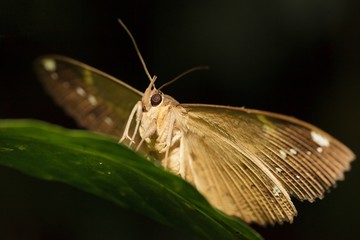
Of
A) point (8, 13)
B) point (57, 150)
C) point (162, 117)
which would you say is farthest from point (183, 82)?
point (57, 150)

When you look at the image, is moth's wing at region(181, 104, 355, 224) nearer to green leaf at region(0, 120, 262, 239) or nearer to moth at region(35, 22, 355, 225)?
moth at region(35, 22, 355, 225)

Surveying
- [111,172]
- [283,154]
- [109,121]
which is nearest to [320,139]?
[283,154]

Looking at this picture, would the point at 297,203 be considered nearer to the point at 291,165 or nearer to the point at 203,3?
the point at 203,3

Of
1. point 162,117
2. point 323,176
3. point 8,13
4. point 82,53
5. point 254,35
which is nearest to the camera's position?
point 323,176

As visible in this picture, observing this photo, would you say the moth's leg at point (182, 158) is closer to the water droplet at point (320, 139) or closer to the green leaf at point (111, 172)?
the water droplet at point (320, 139)

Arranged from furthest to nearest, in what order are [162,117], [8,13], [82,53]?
[82,53], [8,13], [162,117]

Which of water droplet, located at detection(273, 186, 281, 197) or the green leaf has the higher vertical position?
water droplet, located at detection(273, 186, 281, 197)

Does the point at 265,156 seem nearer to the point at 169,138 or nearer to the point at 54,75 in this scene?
the point at 169,138

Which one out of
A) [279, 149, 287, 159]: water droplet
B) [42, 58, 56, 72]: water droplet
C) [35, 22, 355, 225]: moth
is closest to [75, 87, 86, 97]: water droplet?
[35, 22, 355, 225]: moth
